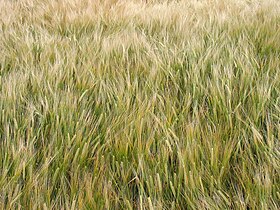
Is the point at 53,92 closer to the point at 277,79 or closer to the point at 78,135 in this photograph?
the point at 78,135

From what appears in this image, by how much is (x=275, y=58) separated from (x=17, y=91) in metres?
0.88

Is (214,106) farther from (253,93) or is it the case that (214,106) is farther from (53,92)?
(53,92)

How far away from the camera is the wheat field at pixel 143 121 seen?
0.58m

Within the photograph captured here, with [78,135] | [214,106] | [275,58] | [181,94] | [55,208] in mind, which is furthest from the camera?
[275,58]

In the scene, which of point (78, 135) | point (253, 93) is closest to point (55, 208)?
point (78, 135)

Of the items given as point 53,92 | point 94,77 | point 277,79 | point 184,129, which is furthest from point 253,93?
point 53,92

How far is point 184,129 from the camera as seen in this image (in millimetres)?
744

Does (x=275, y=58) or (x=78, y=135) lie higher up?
(x=275, y=58)

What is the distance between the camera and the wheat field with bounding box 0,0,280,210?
1.92 feet

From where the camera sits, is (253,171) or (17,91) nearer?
(253,171)

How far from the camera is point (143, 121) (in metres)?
0.77

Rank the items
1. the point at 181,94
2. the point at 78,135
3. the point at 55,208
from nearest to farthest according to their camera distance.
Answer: the point at 55,208 < the point at 78,135 < the point at 181,94

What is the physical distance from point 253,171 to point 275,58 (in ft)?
1.90

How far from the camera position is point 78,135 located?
72cm
